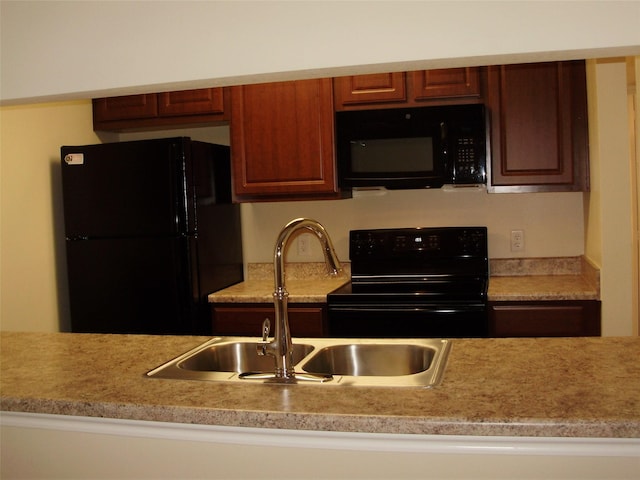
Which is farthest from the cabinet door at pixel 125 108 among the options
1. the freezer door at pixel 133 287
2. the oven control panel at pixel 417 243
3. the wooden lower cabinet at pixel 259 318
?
the oven control panel at pixel 417 243

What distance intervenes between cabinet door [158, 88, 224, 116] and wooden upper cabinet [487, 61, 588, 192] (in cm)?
141

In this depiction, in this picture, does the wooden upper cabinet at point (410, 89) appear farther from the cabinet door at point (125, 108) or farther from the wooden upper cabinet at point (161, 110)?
the cabinet door at point (125, 108)

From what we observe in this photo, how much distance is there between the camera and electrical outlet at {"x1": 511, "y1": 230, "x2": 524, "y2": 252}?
3.49 m

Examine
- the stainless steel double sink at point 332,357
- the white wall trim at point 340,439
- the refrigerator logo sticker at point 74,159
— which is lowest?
the white wall trim at point 340,439

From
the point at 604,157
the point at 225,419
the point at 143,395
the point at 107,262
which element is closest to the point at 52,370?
the point at 143,395

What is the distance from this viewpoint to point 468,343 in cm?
188

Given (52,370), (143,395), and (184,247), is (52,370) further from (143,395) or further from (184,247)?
(184,247)

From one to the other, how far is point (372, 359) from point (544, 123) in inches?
68.6

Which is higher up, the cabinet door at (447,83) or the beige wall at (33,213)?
the cabinet door at (447,83)

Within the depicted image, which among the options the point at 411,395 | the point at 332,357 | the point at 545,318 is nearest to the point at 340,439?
the point at 411,395

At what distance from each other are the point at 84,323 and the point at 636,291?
11.2 ft

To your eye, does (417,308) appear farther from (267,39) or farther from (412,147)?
(267,39)

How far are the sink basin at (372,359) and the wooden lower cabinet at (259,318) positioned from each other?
112cm

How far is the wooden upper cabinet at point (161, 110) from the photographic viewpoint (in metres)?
3.46
